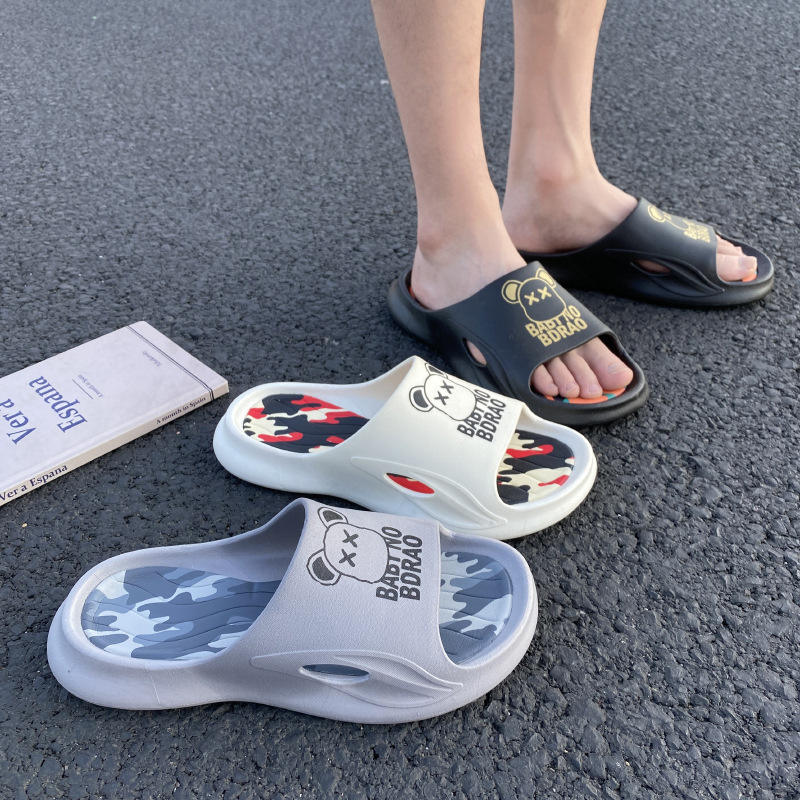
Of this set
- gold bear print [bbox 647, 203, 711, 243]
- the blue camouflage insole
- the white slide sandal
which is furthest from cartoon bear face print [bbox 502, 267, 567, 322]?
the blue camouflage insole

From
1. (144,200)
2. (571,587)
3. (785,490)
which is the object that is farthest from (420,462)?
(144,200)

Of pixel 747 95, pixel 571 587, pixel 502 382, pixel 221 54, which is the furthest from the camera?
pixel 221 54

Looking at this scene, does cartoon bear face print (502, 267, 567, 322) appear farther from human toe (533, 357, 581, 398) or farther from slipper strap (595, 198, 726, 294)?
slipper strap (595, 198, 726, 294)

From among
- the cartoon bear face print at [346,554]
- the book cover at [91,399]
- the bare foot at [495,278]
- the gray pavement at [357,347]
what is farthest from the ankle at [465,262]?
the cartoon bear face print at [346,554]

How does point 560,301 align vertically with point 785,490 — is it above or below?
above

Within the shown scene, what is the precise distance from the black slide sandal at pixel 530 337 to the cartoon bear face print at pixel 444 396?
0.14m

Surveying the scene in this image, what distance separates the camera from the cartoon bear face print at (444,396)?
0.93 meters

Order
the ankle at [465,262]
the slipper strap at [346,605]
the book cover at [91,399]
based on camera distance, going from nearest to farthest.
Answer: the slipper strap at [346,605], the book cover at [91,399], the ankle at [465,262]

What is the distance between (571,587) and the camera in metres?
0.89

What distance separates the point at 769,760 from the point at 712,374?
2.01 ft

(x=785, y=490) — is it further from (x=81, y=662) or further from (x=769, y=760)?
(x=81, y=662)

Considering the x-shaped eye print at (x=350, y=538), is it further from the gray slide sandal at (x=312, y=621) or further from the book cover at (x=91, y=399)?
the book cover at (x=91, y=399)

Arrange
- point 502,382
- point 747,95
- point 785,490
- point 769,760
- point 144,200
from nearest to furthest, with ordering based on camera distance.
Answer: point 769,760 → point 785,490 → point 502,382 → point 144,200 → point 747,95

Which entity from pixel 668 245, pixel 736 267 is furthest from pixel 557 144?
pixel 736 267
